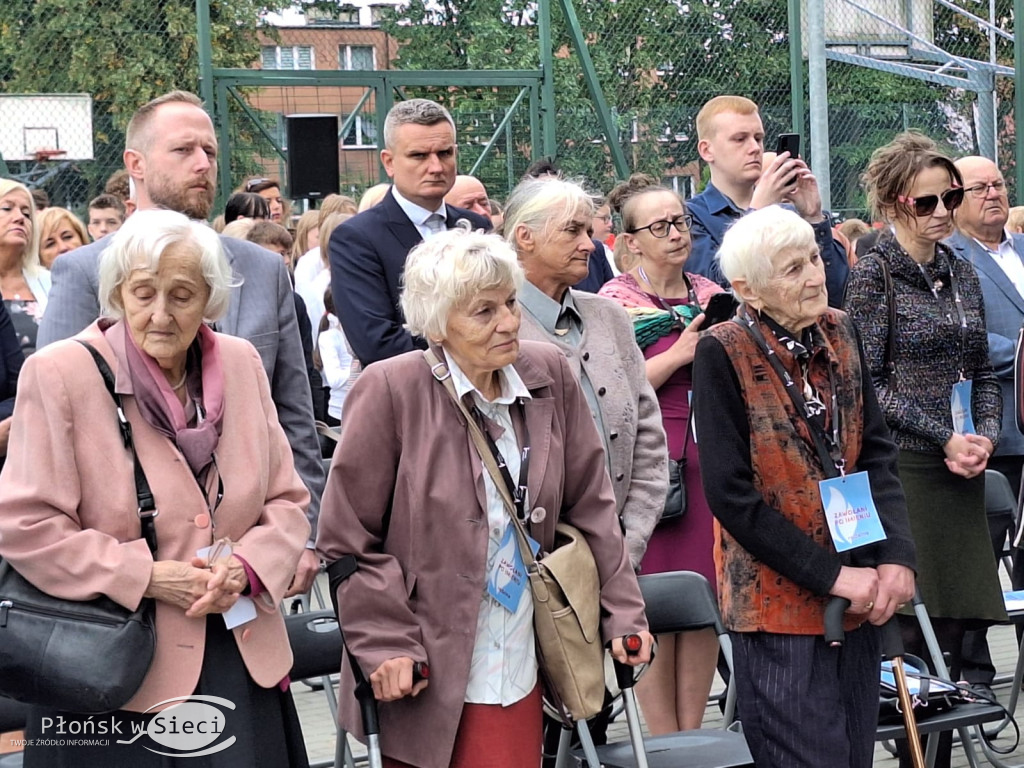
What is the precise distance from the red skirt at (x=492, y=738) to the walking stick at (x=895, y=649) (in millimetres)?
816

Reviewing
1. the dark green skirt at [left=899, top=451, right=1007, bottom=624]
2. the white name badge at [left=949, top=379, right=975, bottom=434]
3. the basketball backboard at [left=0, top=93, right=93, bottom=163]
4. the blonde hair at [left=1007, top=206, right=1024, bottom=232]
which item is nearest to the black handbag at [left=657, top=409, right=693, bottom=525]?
the dark green skirt at [left=899, top=451, right=1007, bottom=624]

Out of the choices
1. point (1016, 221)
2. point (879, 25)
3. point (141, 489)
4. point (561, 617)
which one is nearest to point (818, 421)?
point (561, 617)

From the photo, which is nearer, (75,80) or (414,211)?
(414,211)

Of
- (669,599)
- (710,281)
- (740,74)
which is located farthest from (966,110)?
(669,599)

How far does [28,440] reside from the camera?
313 centimetres

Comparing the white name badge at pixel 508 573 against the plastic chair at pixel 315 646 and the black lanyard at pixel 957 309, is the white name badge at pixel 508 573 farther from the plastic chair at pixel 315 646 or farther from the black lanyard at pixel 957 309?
the black lanyard at pixel 957 309

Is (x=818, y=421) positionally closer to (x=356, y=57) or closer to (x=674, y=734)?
(x=674, y=734)

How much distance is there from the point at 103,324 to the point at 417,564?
0.90 m

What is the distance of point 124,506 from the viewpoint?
3145 mm

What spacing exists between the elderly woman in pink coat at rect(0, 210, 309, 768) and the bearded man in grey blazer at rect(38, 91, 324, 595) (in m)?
0.59

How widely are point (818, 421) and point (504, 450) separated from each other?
859 mm

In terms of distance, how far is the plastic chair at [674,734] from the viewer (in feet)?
12.1

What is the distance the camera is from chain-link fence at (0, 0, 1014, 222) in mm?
10414

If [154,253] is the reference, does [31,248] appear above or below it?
above
